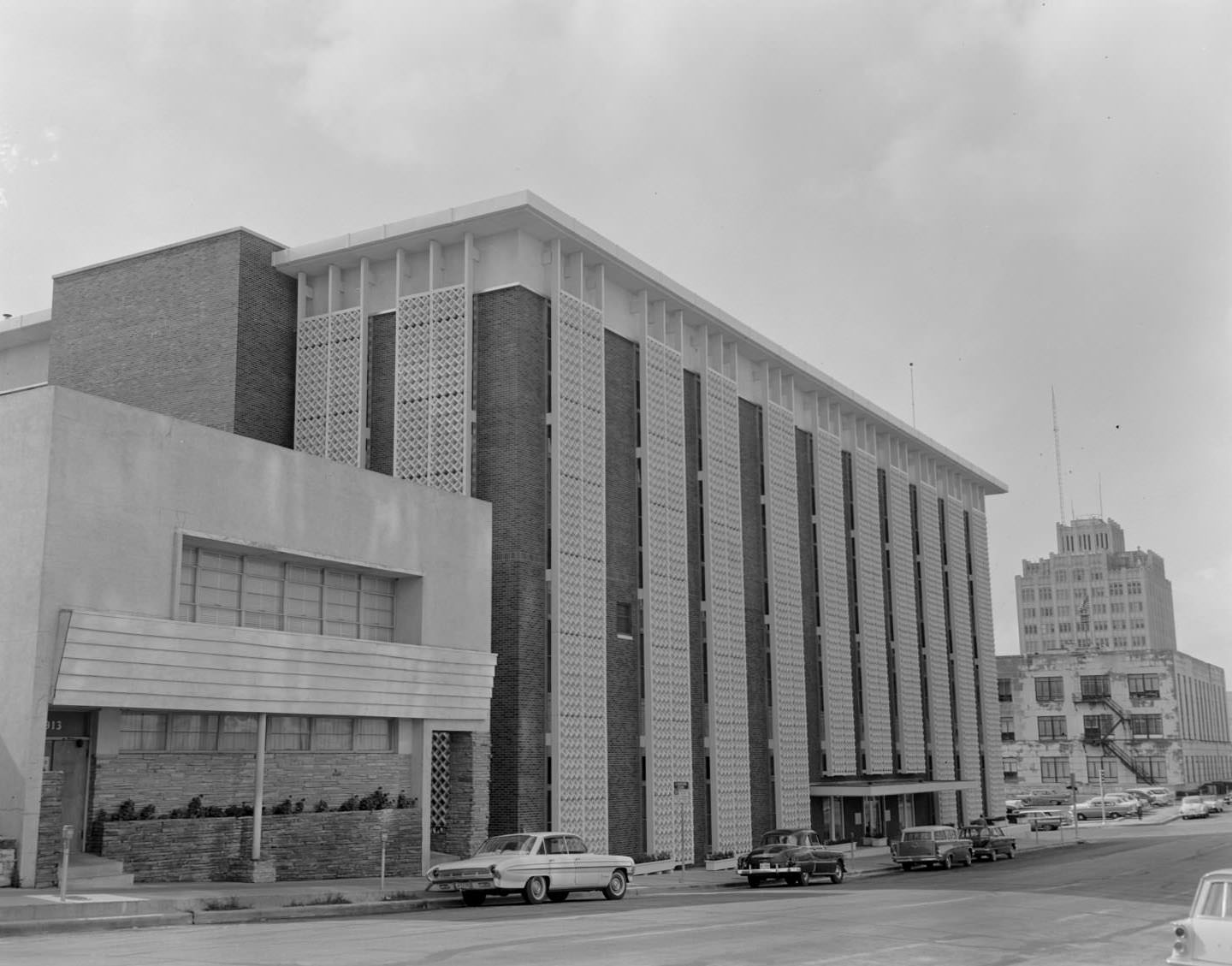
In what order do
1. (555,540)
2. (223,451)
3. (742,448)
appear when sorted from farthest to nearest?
(742,448)
(555,540)
(223,451)

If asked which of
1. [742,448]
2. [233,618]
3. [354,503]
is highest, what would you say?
[742,448]

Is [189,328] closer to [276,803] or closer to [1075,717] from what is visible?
[276,803]

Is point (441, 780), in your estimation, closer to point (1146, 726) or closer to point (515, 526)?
point (515, 526)

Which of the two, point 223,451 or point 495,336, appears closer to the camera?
point 223,451

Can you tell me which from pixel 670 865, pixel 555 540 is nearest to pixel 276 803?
pixel 555 540

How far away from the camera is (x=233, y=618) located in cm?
2955

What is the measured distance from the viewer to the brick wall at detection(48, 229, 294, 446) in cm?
3988

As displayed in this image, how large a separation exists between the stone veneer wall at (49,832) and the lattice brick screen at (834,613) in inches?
1340

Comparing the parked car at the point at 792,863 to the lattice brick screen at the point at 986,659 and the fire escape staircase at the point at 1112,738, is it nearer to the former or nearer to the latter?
the lattice brick screen at the point at 986,659

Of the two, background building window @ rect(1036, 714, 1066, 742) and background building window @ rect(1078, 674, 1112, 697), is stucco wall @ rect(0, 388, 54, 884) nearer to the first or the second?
background building window @ rect(1078, 674, 1112, 697)

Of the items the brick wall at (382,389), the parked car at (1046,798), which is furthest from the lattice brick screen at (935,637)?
the parked car at (1046,798)

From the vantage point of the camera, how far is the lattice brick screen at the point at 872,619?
2235 inches

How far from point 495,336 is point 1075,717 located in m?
98.1

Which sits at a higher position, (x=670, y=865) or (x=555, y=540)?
(x=555, y=540)
